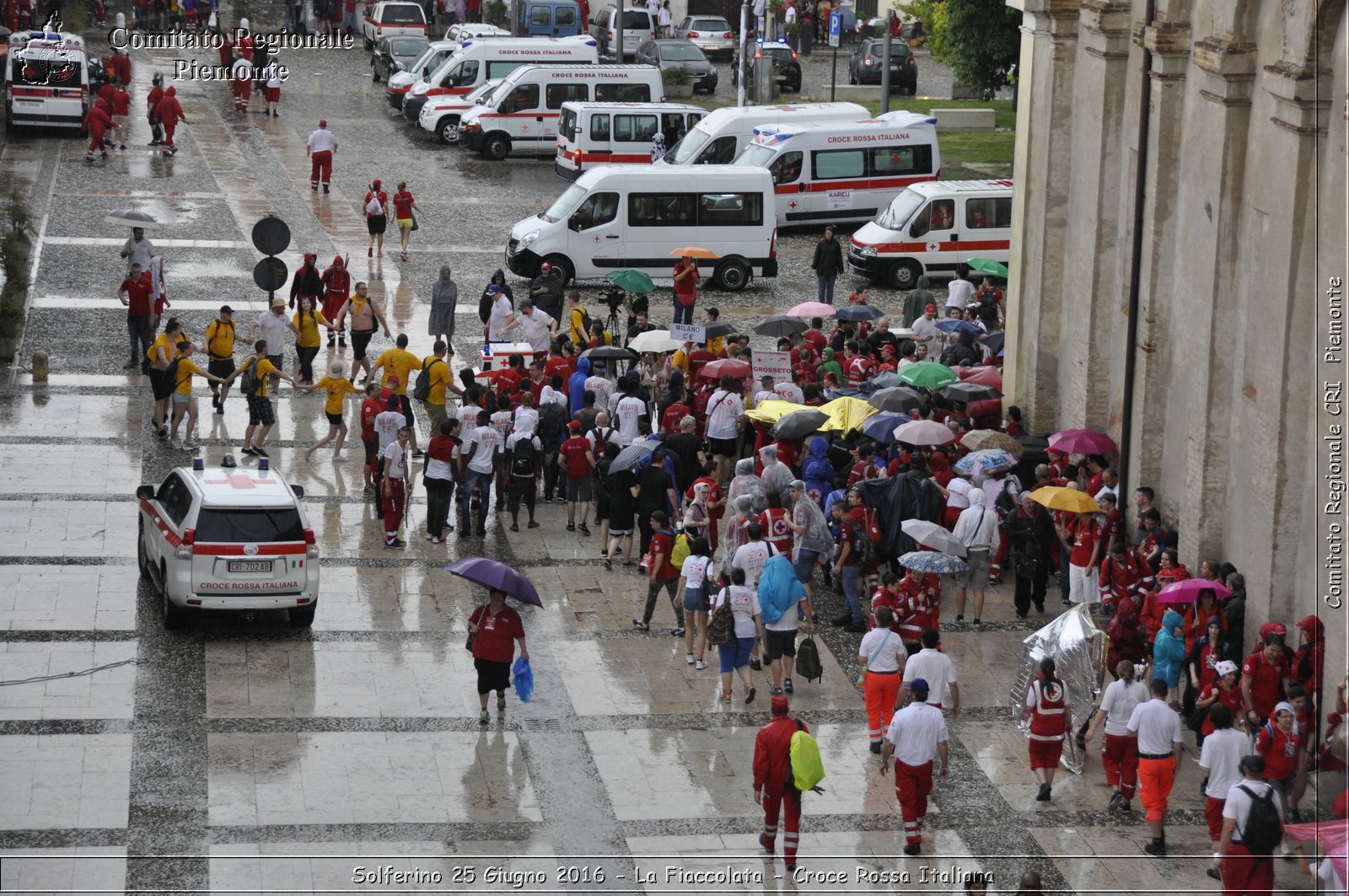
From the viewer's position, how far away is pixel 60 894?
484 inches

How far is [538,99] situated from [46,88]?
1104cm

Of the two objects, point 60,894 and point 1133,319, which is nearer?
point 60,894

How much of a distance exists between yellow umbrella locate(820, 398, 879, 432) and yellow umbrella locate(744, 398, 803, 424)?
15cm

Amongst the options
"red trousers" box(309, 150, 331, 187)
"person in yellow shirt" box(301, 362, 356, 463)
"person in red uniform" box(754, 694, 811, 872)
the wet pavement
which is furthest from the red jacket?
"red trousers" box(309, 150, 331, 187)

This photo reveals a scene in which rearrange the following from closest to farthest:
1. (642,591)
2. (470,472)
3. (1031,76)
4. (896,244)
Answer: (642,591)
(470,472)
(1031,76)
(896,244)

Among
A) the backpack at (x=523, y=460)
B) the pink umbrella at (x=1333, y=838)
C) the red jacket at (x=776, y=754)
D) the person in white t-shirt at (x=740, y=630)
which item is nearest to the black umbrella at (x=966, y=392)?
the backpack at (x=523, y=460)

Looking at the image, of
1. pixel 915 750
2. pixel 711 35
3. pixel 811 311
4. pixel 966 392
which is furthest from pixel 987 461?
pixel 711 35

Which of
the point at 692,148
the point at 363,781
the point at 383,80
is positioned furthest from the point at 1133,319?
the point at 383,80

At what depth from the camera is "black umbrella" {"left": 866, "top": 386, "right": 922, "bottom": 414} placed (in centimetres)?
2116

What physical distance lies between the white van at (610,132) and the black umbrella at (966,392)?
19431mm

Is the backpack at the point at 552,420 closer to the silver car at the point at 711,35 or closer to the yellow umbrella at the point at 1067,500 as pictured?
the yellow umbrella at the point at 1067,500

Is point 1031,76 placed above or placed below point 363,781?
above

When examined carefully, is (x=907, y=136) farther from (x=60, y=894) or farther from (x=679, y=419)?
(x=60, y=894)

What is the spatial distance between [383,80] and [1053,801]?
44934 millimetres
